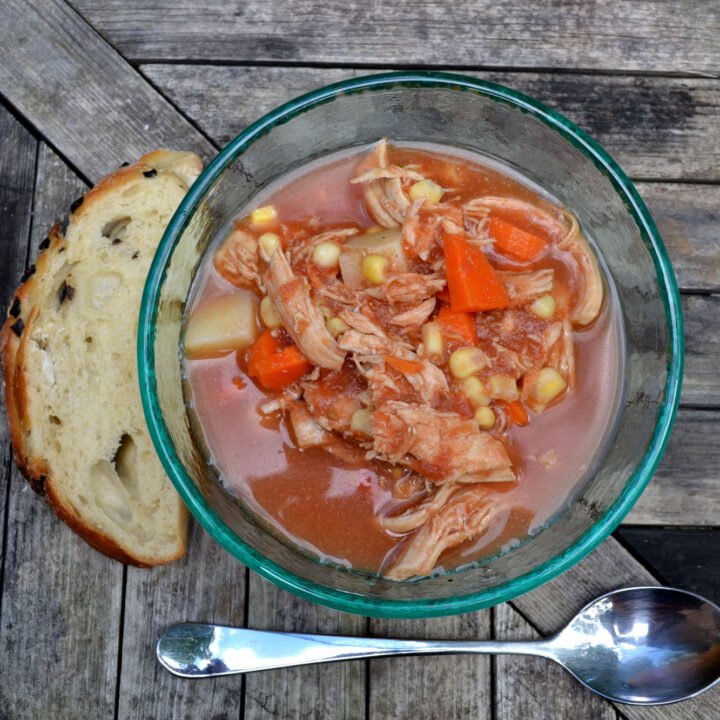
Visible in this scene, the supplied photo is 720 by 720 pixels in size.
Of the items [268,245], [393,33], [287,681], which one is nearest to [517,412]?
[268,245]

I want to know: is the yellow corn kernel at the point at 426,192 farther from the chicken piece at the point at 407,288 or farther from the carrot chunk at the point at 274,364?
the carrot chunk at the point at 274,364

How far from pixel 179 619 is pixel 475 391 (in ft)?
4.50

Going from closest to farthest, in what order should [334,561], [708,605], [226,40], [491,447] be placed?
[491,447] < [334,561] < [708,605] < [226,40]

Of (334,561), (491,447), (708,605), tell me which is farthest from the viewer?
(708,605)

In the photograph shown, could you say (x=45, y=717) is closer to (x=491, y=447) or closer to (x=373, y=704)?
(x=373, y=704)

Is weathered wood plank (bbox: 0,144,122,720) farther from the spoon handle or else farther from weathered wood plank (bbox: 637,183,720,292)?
weathered wood plank (bbox: 637,183,720,292)

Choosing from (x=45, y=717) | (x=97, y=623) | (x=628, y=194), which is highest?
(x=628, y=194)

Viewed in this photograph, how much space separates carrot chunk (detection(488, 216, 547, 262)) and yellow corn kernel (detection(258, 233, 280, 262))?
2.08ft

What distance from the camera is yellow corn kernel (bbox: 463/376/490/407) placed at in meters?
2.07

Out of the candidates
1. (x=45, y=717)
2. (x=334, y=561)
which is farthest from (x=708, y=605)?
(x=45, y=717)

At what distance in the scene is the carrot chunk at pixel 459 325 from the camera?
83.0 inches

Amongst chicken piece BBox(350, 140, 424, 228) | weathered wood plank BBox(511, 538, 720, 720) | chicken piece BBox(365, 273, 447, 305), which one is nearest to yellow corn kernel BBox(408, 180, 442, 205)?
chicken piece BBox(350, 140, 424, 228)

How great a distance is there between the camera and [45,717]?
2627 millimetres

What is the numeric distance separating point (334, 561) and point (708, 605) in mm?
1355
